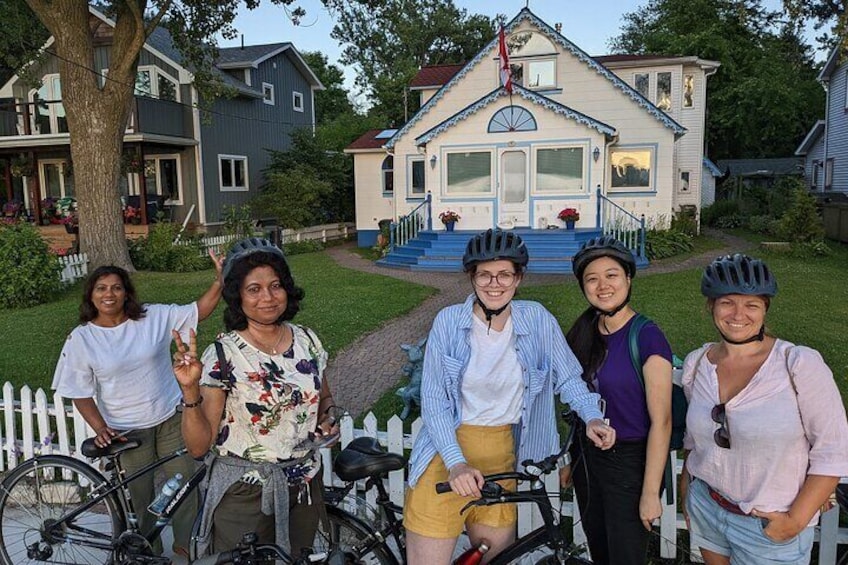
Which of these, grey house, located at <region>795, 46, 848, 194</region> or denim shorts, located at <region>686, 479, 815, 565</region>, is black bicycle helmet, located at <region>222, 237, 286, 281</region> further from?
grey house, located at <region>795, 46, 848, 194</region>

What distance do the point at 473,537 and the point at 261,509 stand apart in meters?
0.87

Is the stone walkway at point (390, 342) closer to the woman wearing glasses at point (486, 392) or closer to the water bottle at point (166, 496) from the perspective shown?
the water bottle at point (166, 496)

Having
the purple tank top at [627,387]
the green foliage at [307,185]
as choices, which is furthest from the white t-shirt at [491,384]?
the green foliage at [307,185]

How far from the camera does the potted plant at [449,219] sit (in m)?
18.7

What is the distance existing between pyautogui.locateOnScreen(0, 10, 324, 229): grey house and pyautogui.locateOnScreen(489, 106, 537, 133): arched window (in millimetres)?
8501

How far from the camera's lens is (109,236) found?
14828 millimetres

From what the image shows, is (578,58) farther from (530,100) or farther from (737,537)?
(737,537)

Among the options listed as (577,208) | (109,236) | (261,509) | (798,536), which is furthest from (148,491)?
(577,208)

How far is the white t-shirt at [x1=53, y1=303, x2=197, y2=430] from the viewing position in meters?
3.45

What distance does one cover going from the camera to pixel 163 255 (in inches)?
664

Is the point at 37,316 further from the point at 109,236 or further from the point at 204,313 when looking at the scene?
the point at 204,313

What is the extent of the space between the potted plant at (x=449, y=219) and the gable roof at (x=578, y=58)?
3.92 meters

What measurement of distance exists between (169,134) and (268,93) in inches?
243

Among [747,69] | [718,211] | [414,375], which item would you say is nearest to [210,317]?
[414,375]
